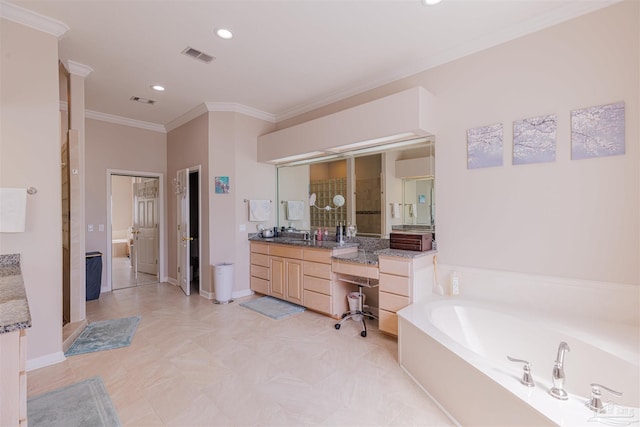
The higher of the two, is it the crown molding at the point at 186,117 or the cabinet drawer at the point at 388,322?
the crown molding at the point at 186,117

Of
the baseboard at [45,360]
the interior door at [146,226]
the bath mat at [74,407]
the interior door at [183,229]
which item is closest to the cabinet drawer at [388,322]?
the bath mat at [74,407]

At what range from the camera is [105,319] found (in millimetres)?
3719

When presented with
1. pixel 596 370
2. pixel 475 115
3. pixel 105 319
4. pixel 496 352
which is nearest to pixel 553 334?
pixel 596 370

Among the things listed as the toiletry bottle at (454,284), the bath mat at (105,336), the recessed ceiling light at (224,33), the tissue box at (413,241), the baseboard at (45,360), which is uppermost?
the recessed ceiling light at (224,33)

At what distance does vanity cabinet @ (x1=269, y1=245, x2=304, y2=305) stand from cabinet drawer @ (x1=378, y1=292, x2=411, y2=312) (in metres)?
1.27

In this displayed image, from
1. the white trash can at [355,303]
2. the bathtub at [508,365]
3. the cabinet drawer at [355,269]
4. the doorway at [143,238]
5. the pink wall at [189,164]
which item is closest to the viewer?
the bathtub at [508,365]

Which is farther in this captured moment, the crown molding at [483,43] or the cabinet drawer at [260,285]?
the cabinet drawer at [260,285]

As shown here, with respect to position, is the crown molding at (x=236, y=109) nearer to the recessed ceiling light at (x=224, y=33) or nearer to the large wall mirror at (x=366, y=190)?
the large wall mirror at (x=366, y=190)

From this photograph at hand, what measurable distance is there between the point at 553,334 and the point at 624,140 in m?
1.56

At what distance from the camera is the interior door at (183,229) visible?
469 cm

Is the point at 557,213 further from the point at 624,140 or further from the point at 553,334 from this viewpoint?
the point at 553,334

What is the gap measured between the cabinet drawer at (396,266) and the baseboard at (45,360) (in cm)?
312

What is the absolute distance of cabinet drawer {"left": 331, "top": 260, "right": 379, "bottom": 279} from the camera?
10.5 ft

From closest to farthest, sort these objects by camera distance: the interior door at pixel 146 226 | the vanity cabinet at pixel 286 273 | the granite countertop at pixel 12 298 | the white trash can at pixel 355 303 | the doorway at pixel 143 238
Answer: the granite countertop at pixel 12 298
the white trash can at pixel 355 303
the vanity cabinet at pixel 286 273
the doorway at pixel 143 238
the interior door at pixel 146 226
